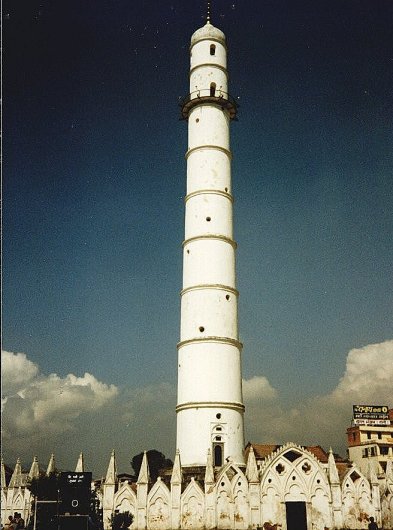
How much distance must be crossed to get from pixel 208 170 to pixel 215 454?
1870 centimetres

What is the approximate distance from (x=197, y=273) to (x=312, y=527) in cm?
1621

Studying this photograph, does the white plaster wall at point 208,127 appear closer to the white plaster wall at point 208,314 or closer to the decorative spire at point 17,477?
the white plaster wall at point 208,314

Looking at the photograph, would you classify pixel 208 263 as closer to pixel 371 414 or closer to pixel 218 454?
pixel 218 454

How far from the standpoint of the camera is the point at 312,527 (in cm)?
2980

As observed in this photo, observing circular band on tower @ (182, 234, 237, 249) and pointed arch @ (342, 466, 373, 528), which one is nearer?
pointed arch @ (342, 466, 373, 528)

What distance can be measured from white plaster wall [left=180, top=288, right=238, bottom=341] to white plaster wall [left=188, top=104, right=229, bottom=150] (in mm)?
11132

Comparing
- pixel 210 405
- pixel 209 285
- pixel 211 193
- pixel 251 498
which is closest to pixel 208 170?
pixel 211 193

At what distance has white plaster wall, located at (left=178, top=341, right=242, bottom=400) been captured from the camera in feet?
111

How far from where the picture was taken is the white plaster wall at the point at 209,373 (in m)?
33.8

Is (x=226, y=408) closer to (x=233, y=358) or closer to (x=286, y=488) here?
(x=233, y=358)

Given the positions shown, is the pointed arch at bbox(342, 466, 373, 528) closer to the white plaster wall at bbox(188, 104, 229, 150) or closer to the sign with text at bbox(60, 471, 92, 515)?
the sign with text at bbox(60, 471, 92, 515)

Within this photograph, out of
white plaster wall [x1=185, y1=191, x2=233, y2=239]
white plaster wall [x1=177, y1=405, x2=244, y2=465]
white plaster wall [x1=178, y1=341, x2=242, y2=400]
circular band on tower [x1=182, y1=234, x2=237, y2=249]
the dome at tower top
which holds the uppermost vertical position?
the dome at tower top

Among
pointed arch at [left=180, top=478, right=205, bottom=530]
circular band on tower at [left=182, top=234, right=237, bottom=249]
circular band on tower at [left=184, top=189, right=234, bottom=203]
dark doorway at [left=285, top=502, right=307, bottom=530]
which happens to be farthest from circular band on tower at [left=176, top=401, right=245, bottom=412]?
circular band on tower at [left=184, top=189, right=234, bottom=203]

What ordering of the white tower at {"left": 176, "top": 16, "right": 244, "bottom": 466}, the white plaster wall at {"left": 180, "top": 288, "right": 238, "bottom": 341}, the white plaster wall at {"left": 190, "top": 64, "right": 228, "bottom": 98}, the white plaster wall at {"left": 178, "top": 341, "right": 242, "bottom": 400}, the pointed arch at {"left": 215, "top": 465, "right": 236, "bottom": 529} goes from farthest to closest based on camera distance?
the white plaster wall at {"left": 190, "top": 64, "right": 228, "bottom": 98}, the white plaster wall at {"left": 180, "top": 288, "right": 238, "bottom": 341}, the white plaster wall at {"left": 178, "top": 341, "right": 242, "bottom": 400}, the white tower at {"left": 176, "top": 16, "right": 244, "bottom": 466}, the pointed arch at {"left": 215, "top": 465, "right": 236, "bottom": 529}
